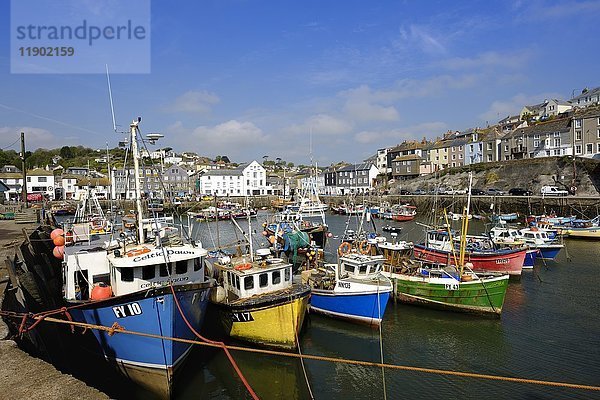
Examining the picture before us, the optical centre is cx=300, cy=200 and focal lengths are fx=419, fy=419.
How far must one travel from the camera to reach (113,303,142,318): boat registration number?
1086 cm

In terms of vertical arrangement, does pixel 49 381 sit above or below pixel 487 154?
below

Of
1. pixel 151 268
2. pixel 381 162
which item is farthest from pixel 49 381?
pixel 381 162

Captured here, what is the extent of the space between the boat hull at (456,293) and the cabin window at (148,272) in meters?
11.5

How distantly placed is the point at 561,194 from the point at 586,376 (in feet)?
178

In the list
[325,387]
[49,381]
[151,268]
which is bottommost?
[325,387]

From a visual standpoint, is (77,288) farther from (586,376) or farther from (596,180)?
(596,180)

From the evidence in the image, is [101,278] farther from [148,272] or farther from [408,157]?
[408,157]

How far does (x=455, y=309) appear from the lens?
1898 cm

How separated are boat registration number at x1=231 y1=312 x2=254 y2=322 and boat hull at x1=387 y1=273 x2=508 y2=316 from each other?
8.26 m

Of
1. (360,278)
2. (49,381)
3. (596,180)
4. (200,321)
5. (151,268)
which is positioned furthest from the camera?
(596,180)

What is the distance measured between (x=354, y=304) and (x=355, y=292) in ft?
→ 1.92

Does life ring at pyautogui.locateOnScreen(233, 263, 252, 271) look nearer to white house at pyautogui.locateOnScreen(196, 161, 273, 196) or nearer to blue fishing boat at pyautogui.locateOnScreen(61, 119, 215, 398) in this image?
blue fishing boat at pyautogui.locateOnScreen(61, 119, 215, 398)

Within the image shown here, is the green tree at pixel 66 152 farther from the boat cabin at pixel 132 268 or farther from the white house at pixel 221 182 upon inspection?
the boat cabin at pixel 132 268

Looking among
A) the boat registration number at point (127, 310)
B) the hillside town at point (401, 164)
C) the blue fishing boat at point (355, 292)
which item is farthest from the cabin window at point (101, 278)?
the hillside town at point (401, 164)
